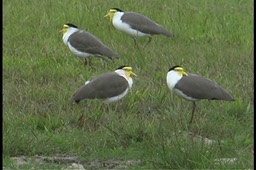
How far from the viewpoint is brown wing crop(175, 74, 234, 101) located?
27.6ft

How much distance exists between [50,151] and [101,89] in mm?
1245

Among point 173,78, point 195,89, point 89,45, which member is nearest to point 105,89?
point 173,78

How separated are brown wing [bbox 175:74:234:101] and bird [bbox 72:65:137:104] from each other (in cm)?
60

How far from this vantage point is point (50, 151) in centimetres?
750

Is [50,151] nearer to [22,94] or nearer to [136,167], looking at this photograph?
[136,167]

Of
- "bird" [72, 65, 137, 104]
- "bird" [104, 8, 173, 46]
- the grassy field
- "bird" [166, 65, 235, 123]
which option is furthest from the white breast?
"bird" [166, 65, 235, 123]

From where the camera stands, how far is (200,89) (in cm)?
843

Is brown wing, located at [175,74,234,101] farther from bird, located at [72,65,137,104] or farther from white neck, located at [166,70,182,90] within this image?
bird, located at [72,65,137,104]

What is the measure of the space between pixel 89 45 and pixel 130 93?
153 cm

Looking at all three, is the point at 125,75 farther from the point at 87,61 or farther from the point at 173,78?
the point at 87,61

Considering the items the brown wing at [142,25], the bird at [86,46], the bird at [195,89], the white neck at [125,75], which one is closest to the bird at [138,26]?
the brown wing at [142,25]

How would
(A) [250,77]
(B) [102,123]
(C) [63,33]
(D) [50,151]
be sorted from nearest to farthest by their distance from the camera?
(D) [50,151], (B) [102,123], (A) [250,77], (C) [63,33]

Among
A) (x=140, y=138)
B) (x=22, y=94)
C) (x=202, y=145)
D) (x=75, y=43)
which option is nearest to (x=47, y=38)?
(x=75, y=43)

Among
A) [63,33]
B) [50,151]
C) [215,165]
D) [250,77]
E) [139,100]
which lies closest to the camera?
[215,165]
